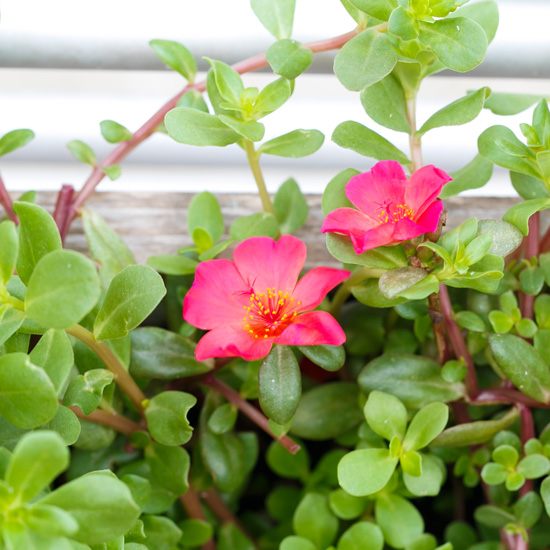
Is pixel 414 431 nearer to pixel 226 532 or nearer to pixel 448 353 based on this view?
pixel 448 353

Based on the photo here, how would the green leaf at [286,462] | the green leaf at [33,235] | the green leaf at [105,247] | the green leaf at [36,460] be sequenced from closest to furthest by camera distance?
the green leaf at [36,460]
the green leaf at [33,235]
the green leaf at [105,247]
the green leaf at [286,462]

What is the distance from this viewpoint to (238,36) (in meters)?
0.84

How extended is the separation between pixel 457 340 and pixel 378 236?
0.62 ft

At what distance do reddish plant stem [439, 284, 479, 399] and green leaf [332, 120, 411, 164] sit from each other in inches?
5.5

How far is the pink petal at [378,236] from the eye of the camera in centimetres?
56

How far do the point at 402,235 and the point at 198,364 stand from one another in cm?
27

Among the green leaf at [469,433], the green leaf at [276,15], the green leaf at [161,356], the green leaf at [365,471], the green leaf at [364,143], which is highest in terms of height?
the green leaf at [276,15]

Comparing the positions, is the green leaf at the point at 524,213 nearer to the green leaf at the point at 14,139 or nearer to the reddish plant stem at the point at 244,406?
the reddish plant stem at the point at 244,406

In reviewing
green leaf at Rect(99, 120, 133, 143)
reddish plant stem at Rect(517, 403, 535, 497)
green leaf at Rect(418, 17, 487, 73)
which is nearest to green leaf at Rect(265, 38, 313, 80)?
green leaf at Rect(418, 17, 487, 73)

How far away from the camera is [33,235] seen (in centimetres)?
53

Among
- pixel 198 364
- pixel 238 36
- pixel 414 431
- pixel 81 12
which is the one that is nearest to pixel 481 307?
pixel 414 431

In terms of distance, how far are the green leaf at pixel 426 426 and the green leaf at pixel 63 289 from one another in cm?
34

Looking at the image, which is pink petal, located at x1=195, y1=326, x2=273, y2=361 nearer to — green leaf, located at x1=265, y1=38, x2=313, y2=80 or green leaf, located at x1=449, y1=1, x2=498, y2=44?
green leaf, located at x1=265, y1=38, x2=313, y2=80

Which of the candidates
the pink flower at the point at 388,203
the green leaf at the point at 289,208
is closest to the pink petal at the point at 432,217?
the pink flower at the point at 388,203
